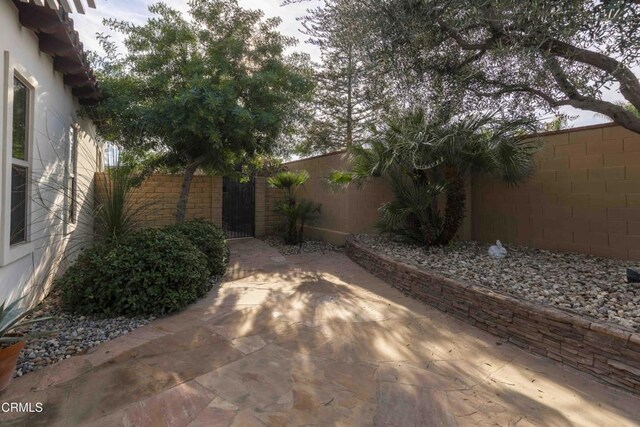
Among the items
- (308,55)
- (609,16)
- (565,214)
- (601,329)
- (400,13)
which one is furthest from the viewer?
(308,55)

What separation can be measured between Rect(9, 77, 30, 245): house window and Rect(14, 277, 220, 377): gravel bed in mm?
913

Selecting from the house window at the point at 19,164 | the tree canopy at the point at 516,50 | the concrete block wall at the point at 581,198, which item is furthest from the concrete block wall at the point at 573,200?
the house window at the point at 19,164

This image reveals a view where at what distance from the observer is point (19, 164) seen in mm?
3486

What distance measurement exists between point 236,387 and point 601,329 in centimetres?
282

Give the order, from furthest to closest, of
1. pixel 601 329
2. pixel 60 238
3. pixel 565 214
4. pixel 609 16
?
1. pixel 565 214
2. pixel 60 238
3. pixel 609 16
4. pixel 601 329

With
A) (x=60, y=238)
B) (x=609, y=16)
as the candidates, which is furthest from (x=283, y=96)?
(x=609, y=16)

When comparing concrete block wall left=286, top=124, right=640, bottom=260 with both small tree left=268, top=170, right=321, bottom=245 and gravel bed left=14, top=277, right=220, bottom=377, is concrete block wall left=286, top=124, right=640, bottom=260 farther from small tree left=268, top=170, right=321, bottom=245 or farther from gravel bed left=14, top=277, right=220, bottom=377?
gravel bed left=14, top=277, right=220, bottom=377

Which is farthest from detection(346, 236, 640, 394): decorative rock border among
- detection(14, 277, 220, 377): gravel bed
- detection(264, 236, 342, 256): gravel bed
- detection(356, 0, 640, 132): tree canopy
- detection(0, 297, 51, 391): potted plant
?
detection(0, 297, 51, 391): potted plant

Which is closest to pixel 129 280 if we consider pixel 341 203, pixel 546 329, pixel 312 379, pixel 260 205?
pixel 312 379

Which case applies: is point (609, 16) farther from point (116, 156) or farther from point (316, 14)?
point (116, 156)

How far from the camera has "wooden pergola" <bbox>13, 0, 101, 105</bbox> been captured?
317cm

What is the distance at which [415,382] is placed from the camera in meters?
2.48

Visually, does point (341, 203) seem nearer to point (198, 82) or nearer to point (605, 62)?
point (198, 82)

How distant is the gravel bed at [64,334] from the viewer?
8.88ft
